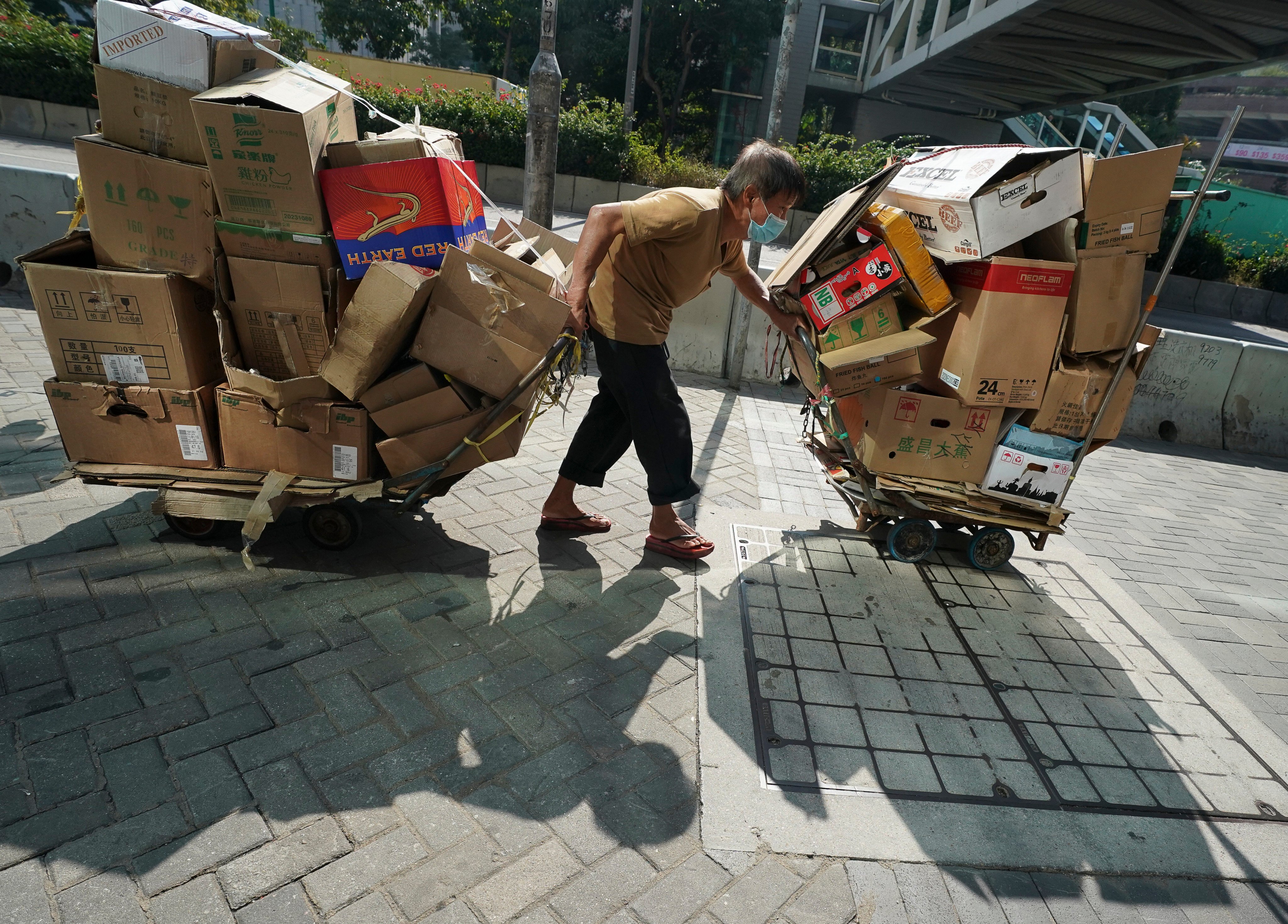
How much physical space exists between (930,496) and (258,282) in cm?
331

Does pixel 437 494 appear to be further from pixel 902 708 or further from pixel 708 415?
pixel 708 415

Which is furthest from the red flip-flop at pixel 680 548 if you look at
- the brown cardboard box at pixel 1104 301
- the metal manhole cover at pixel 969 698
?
the brown cardboard box at pixel 1104 301

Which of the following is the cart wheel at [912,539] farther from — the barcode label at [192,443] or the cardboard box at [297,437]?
the barcode label at [192,443]

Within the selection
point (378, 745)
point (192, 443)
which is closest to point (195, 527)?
point (192, 443)

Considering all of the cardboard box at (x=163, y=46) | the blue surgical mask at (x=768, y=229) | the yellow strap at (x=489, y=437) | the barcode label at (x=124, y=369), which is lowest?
the yellow strap at (x=489, y=437)

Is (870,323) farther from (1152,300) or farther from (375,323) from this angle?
(375,323)

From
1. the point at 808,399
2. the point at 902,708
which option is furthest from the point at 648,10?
the point at 902,708

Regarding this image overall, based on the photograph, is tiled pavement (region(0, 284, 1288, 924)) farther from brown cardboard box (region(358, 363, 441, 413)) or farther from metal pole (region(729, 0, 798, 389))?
metal pole (region(729, 0, 798, 389))

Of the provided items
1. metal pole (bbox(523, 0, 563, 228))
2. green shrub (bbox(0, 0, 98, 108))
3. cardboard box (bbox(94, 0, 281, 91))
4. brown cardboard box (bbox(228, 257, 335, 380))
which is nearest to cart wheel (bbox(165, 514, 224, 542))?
brown cardboard box (bbox(228, 257, 335, 380))

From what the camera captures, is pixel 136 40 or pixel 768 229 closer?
pixel 136 40

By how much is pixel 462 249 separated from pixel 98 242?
1.52 meters

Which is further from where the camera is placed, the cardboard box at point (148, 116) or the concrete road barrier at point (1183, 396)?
the concrete road barrier at point (1183, 396)

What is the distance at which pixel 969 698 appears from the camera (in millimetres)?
3125

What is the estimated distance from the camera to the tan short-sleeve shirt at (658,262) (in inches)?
129
